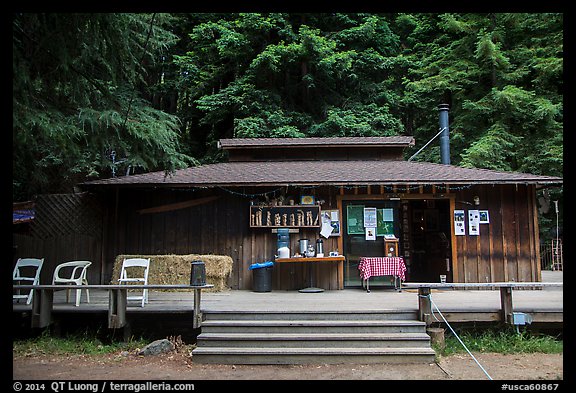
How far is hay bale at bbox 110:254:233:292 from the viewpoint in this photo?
8.99 metres

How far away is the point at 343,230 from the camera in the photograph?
32.1 feet

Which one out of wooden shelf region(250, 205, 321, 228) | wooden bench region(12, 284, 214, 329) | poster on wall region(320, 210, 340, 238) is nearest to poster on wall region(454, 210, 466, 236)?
poster on wall region(320, 210, 340, 238)

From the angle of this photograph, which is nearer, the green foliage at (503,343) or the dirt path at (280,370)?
the dirt path at (280,370)

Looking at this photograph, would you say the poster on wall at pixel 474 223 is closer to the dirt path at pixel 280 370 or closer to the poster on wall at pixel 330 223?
the poster on wall at pixel 330 223

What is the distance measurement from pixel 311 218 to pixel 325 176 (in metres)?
1.01

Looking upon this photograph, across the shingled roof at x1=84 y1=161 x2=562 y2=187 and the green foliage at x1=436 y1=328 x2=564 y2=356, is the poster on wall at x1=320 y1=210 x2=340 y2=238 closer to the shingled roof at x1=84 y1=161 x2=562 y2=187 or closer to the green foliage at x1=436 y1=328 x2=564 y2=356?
the shingled roof at x1=84 y1=161 x2=562 y2=187

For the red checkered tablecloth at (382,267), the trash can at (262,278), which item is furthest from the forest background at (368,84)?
the trash can at (262,278)

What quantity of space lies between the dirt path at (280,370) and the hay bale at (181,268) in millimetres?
2752

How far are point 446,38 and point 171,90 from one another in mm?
12509

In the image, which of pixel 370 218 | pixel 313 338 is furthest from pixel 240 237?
pixel 313 338

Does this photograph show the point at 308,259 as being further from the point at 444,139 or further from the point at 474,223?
the point at 444,139

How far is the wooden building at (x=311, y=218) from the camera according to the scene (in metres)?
9.44

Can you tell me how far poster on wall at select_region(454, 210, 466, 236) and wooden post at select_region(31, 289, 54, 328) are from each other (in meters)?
7.87

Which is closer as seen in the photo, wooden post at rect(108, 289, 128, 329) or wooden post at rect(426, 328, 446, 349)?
wooden post at rect(426, 328, 446, 349)
